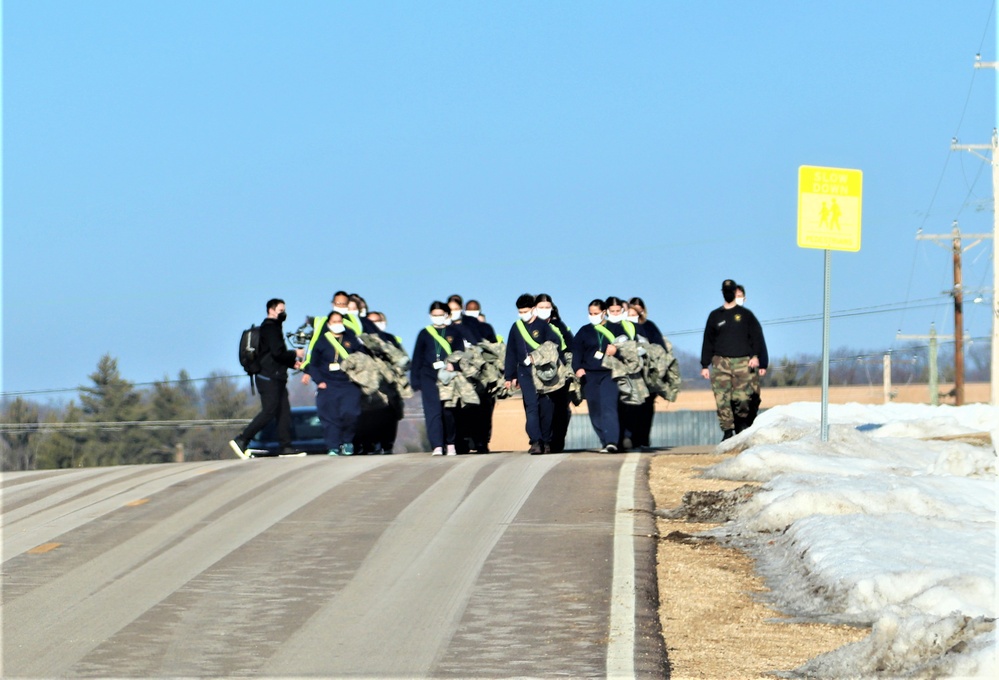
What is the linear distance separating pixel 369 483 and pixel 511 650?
23.1 ft

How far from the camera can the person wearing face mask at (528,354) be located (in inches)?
784

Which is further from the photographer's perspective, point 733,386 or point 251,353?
point 251,353

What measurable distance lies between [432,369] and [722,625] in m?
12.1

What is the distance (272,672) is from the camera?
7883 mm

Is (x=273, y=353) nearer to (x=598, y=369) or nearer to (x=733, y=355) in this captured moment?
(x=598, y=369)

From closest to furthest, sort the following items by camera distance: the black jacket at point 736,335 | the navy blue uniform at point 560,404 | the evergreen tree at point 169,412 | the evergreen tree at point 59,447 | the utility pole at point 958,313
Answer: the black jacket at point 736,335, the navy blue uniform at point 560,404, the utility pole at point 958,313, the evergreen tree at point 59,447, the evergreen tree at point 169,412

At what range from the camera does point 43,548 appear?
11.8m

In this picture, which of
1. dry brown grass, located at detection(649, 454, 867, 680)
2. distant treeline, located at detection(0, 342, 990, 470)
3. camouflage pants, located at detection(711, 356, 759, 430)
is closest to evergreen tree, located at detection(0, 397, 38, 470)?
distant treeline, located at detection(0, 342, 990, 470)

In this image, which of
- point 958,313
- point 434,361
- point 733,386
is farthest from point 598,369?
point 958,313

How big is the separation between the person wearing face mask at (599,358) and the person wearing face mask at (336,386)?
9.93 feet

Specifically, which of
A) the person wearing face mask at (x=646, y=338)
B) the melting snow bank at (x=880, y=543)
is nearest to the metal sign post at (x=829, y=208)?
the melting snow bank at (x=880, y=543)

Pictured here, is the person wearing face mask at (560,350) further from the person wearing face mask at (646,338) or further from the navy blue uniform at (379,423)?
the navy blue uniform at (379,423)

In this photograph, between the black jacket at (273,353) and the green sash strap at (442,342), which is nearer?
the green sash strap at (442,342)

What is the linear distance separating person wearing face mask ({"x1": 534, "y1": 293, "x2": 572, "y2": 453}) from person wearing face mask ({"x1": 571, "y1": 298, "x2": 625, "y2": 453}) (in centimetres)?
22
